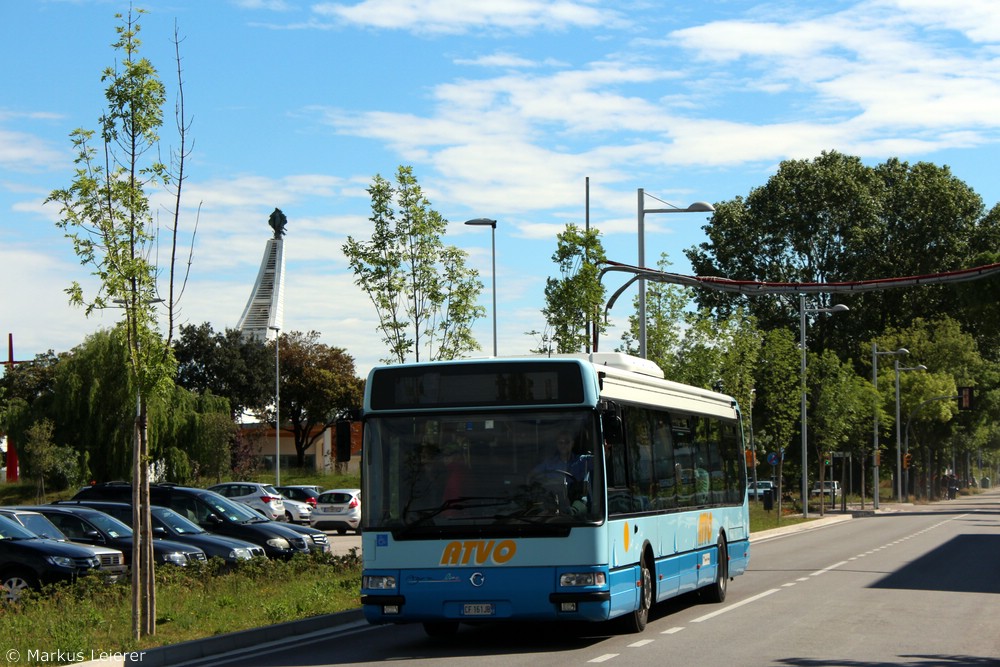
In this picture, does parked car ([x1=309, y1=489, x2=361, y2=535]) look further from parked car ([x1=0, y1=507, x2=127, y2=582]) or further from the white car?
parked car ([x1=0, y1=507, x2=127, y2=582])

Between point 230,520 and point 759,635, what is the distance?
586 inches

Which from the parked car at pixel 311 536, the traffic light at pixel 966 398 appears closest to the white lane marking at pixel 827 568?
the parked car at pixel 311 536

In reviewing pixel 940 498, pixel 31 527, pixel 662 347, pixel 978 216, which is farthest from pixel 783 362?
pixel 940 498

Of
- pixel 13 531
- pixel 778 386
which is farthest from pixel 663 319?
pixel 13 531

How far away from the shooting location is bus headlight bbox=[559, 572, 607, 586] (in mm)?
13156

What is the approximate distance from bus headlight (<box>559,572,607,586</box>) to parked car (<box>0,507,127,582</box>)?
882cm

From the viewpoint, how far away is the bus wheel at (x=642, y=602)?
14.6m

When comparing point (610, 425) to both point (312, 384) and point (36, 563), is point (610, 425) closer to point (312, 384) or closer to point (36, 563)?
point (36, 563)

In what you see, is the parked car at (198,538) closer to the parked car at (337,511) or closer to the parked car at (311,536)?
the parked car at (311,536)

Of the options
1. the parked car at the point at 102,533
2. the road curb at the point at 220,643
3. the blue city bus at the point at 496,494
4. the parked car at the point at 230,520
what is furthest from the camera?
the parked car at the point at 230,520

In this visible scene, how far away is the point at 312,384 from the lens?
96.8m

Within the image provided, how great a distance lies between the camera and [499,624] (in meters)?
16.4

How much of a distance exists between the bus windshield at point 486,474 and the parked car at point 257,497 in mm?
33680

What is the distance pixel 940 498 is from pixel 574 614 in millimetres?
91858
